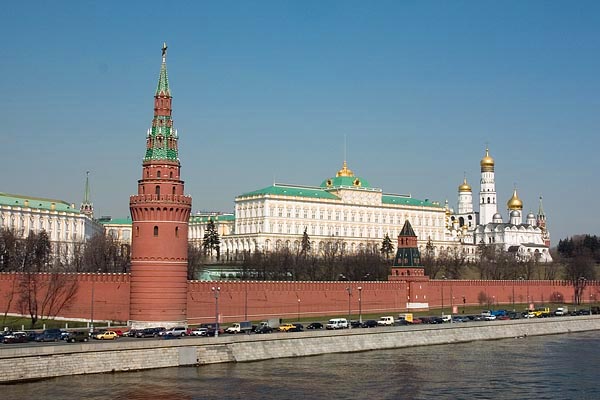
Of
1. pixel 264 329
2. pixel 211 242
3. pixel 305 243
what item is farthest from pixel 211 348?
pixel 211 242

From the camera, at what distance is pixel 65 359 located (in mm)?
52938

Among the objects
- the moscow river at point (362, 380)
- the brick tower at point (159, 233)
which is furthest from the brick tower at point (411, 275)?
the brick tower at point (159, 233)

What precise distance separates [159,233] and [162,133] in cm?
715

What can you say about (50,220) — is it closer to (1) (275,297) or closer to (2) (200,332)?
(1) (275,297)

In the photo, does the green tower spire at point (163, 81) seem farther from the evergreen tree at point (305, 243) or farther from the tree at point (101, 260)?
the evergreen tree at point (305, 243)

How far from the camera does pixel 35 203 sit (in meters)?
148

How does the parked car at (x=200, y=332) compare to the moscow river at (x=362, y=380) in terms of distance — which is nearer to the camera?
the moscow river at (x=362, y=380)

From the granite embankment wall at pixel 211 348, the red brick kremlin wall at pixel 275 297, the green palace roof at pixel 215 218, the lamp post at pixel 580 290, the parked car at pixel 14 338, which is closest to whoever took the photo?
the granite embankment wall at pixel 211 348

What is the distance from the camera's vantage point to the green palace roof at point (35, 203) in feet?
468

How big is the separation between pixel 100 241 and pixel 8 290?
51.0 m

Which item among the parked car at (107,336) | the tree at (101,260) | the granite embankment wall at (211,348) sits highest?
the tree at (101,260)

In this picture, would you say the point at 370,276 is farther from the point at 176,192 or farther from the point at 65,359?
the point at 65,359

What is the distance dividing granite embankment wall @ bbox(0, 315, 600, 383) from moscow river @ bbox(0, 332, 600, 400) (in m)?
0.72

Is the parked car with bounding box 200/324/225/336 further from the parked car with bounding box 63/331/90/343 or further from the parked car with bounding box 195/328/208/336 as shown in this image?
the parked car with bounding box 63/331/90/343
